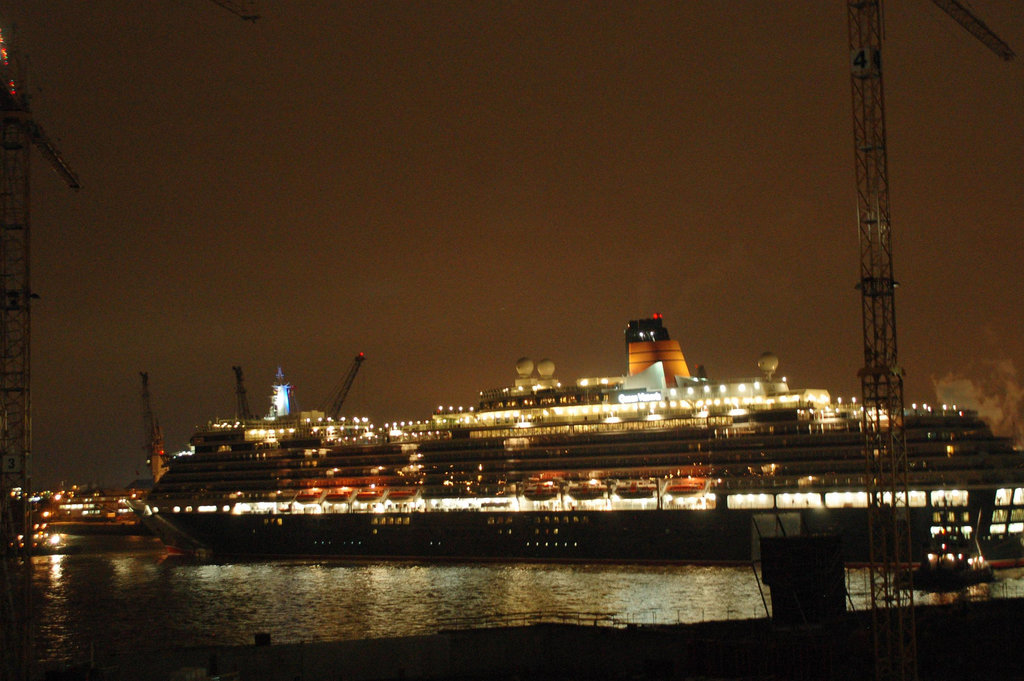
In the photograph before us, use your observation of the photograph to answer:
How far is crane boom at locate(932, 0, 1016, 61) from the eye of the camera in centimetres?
4684

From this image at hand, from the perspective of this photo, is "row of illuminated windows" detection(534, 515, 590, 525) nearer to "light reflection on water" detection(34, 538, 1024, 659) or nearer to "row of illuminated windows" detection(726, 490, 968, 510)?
"light reflection on water" detection(34, 538, 1024, 659)

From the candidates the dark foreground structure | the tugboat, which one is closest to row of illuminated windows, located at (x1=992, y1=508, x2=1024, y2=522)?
the tugboat

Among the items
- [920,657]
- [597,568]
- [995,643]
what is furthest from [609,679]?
[597,568]

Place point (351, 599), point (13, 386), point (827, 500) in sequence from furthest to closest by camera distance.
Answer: point (827, 500) < point (351, 599) < point (13, 386)

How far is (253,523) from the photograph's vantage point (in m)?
89.6

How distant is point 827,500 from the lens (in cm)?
7062

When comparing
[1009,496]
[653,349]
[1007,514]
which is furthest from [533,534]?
[1009,496]

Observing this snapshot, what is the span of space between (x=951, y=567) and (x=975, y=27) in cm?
2847

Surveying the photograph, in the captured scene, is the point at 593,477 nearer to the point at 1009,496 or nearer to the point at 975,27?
the point at 1009,496

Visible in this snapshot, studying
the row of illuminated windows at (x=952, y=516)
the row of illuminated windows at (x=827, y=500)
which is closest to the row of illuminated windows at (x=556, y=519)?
the row of illuminated windows at (x=827, y=500)

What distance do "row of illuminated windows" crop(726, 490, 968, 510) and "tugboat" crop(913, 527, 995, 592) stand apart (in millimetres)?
2580

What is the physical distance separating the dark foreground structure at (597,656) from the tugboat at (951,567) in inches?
842

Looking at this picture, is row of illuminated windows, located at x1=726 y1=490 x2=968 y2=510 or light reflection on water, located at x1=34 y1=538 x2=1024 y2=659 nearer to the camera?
light reflection on water, located at x1=34 y1=538 x2=1024 y2=659

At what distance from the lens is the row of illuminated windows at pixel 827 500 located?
219 ft
